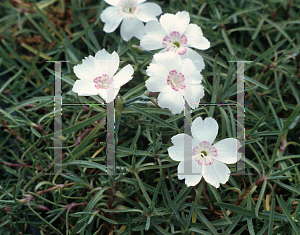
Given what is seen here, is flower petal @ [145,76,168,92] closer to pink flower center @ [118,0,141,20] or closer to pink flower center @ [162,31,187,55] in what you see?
pink flower center @ [162,31,187,55]

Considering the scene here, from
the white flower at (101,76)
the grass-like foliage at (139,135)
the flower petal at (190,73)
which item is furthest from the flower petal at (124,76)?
the flower petal at (190,73)

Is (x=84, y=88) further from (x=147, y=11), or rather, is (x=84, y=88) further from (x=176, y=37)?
(x=147, y=11)

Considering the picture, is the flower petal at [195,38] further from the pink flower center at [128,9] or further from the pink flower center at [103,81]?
the pink flower center at [103,81]

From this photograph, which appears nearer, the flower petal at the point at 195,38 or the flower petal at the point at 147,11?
the flower petal at the point at 195,38

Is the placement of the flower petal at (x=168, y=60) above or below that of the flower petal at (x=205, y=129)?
above

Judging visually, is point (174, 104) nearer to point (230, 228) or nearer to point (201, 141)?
point (201, 141)

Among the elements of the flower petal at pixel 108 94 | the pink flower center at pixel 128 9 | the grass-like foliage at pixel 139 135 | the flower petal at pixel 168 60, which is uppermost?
the pink flower center at pixel 128 9

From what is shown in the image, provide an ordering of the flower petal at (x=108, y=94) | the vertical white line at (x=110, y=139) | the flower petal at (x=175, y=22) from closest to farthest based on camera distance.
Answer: the flower petal at (x=108, y=94) < the vertical white line at (x=110, y=139) < the flower petal at (x=175, y=22)
